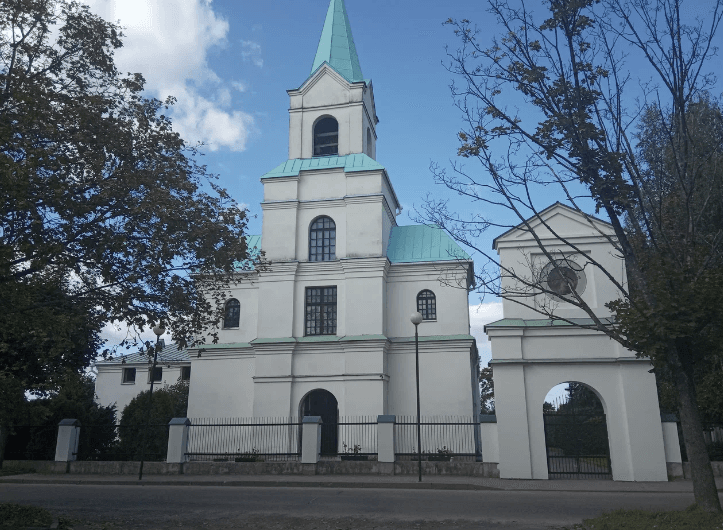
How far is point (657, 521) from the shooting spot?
28.6 ft

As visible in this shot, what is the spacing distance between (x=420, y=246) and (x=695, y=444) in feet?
64.1

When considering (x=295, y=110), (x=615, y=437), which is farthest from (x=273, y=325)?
(x=615, y=437)

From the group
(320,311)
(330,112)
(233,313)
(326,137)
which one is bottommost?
(320,311)

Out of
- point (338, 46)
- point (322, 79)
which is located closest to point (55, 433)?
point (322, 79)

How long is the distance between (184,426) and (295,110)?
16317 mm

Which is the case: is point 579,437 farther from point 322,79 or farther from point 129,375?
point 129,375

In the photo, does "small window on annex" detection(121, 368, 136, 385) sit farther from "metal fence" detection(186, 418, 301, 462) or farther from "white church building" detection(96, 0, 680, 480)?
"metal fence" detection(186, 418, 301, 462)

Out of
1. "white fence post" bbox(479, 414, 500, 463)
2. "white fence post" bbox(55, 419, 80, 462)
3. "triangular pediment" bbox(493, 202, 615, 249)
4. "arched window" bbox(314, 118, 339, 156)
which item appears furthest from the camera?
"arched window" bbox(314, 118, 339, 156)

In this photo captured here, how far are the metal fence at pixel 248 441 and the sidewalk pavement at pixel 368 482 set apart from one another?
4575 mm

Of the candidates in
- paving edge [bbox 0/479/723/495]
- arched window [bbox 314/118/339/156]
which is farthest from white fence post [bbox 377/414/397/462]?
arched window [bbox 314/118/339/156]

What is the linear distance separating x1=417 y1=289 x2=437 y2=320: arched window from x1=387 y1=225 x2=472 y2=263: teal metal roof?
1.61 m

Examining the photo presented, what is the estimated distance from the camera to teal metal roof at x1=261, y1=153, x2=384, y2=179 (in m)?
28.1

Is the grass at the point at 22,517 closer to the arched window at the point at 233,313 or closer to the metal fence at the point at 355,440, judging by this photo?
the metal fence at the point at 355,440

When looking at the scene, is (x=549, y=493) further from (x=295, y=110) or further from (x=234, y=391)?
(x=295, y=110)
